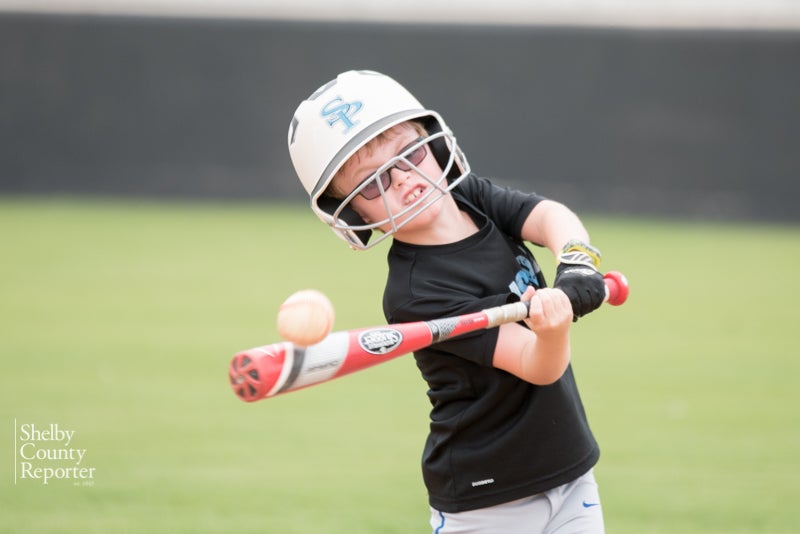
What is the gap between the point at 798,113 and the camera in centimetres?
1481

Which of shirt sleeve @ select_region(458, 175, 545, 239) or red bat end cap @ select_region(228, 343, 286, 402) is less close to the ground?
shirt sleeve @ select_region(458, 175, 545, 239)

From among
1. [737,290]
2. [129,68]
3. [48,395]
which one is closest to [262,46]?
[129,68]

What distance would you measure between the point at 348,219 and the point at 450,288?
0.35 metres

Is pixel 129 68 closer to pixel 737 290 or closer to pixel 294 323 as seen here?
pixel 737 290

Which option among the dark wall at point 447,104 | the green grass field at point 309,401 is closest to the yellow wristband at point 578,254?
the green grass field at point 309,401

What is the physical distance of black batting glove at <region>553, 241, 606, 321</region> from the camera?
2.57 m

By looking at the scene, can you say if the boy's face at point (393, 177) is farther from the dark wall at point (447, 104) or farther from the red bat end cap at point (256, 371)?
the dark wall at point (447, 104)

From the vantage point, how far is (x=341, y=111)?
2.79 metres

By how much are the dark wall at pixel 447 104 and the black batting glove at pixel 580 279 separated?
13048 mm

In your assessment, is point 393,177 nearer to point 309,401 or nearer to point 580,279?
point 580,279

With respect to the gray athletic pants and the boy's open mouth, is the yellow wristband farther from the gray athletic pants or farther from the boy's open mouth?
the gray athletic pants

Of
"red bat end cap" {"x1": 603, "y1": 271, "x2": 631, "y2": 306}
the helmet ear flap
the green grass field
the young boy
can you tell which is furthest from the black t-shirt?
the green grass field

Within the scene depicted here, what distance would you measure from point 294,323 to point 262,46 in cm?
1486

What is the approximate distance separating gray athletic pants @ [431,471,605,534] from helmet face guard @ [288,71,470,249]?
79 cm
